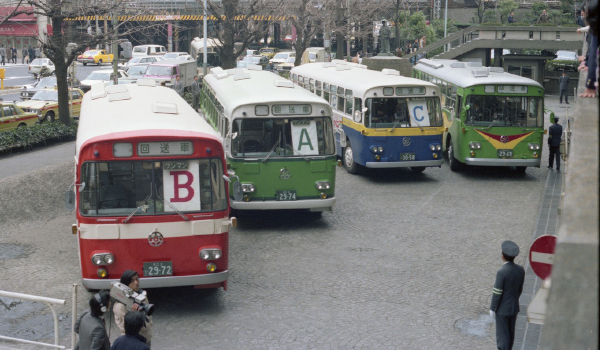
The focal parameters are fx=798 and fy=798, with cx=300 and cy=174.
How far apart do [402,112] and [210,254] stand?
10048 mm

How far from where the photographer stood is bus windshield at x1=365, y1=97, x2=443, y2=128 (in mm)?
19375

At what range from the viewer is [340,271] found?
42.2ft

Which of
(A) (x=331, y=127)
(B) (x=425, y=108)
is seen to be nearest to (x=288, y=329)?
(A) (x=331, y=127)

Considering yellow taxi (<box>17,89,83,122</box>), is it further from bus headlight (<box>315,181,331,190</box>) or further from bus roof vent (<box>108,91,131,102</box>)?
bus headlight (<box>315,181,331,190</box>)

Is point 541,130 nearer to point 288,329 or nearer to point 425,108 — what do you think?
point 425,108

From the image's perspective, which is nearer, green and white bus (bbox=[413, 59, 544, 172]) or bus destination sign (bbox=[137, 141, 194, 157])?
bus destination sign (bbox=[137, 141, 194, 157])

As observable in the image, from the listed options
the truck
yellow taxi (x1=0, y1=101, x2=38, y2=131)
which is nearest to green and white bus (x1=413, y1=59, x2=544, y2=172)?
yellow taxi (x1=0, y1=101, x2=38, y2=131)

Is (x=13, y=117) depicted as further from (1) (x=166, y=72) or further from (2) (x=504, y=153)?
(2) (x=504, y=153)

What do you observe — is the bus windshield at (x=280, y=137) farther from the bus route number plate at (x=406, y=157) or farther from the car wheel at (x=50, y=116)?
the car wheel at (x=50, y=116)

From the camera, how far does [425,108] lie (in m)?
19.4

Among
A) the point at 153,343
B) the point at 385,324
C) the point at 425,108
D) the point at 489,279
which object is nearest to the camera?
the point at 153,343

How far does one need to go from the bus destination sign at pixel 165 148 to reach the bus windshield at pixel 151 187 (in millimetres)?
108

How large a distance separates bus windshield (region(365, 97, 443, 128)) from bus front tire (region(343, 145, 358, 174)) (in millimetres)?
1584

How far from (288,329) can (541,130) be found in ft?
38.3
